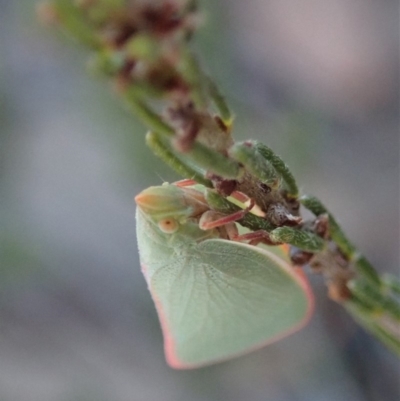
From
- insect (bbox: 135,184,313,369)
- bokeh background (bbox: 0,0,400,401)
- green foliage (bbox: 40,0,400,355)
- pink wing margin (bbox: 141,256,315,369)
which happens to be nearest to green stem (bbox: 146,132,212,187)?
green foliage (bbox: 40,0,400,355)

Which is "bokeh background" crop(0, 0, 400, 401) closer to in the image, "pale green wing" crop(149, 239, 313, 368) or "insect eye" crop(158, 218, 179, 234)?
"pale green wing" crop(149, 239, 313, 368)

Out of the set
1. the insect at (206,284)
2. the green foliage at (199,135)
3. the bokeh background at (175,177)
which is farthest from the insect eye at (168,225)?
the bokeh background at (175,177)

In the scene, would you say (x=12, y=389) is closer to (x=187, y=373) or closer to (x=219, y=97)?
(x=187, y=373)

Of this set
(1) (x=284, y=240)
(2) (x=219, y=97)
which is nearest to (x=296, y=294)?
(1) (x=284, y=240)

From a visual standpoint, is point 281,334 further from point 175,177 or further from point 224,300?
point 175,177

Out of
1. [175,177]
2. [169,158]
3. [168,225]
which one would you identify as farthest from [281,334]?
[175,177]

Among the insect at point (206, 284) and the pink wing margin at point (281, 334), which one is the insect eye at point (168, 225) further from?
the pink wing margin at point (281, 334)
